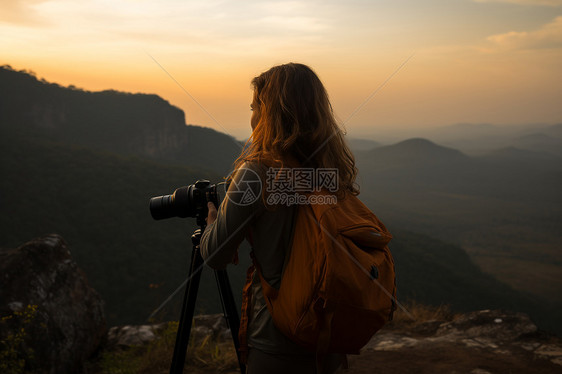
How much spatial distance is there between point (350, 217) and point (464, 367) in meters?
2.33

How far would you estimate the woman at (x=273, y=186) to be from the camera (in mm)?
1095

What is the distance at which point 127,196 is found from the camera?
119 ft

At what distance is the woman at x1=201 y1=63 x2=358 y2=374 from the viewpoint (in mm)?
1095

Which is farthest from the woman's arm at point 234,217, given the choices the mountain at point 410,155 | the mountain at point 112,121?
the mountain at point 410,155

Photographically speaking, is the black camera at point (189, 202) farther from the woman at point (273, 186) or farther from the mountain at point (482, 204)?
the mountain at point (482, 204)

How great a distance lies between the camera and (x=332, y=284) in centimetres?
104

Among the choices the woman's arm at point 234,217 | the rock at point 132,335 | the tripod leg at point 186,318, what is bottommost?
the rock at point 132,335

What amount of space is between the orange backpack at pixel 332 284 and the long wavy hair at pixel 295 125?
0.15m

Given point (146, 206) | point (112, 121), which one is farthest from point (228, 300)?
point (112, 121)

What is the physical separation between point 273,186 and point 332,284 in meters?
0.33

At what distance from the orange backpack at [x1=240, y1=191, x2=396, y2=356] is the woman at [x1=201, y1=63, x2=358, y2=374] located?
6 cm

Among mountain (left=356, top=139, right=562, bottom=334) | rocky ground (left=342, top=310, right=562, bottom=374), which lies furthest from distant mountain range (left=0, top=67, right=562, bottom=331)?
rocky ground (left=342, top=310, right=562, bottom=374)

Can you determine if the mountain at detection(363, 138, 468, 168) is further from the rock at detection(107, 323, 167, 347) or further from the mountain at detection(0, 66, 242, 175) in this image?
the rock at detection(107, 323, 167, 347)

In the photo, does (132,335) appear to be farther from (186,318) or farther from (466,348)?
(466,348)
